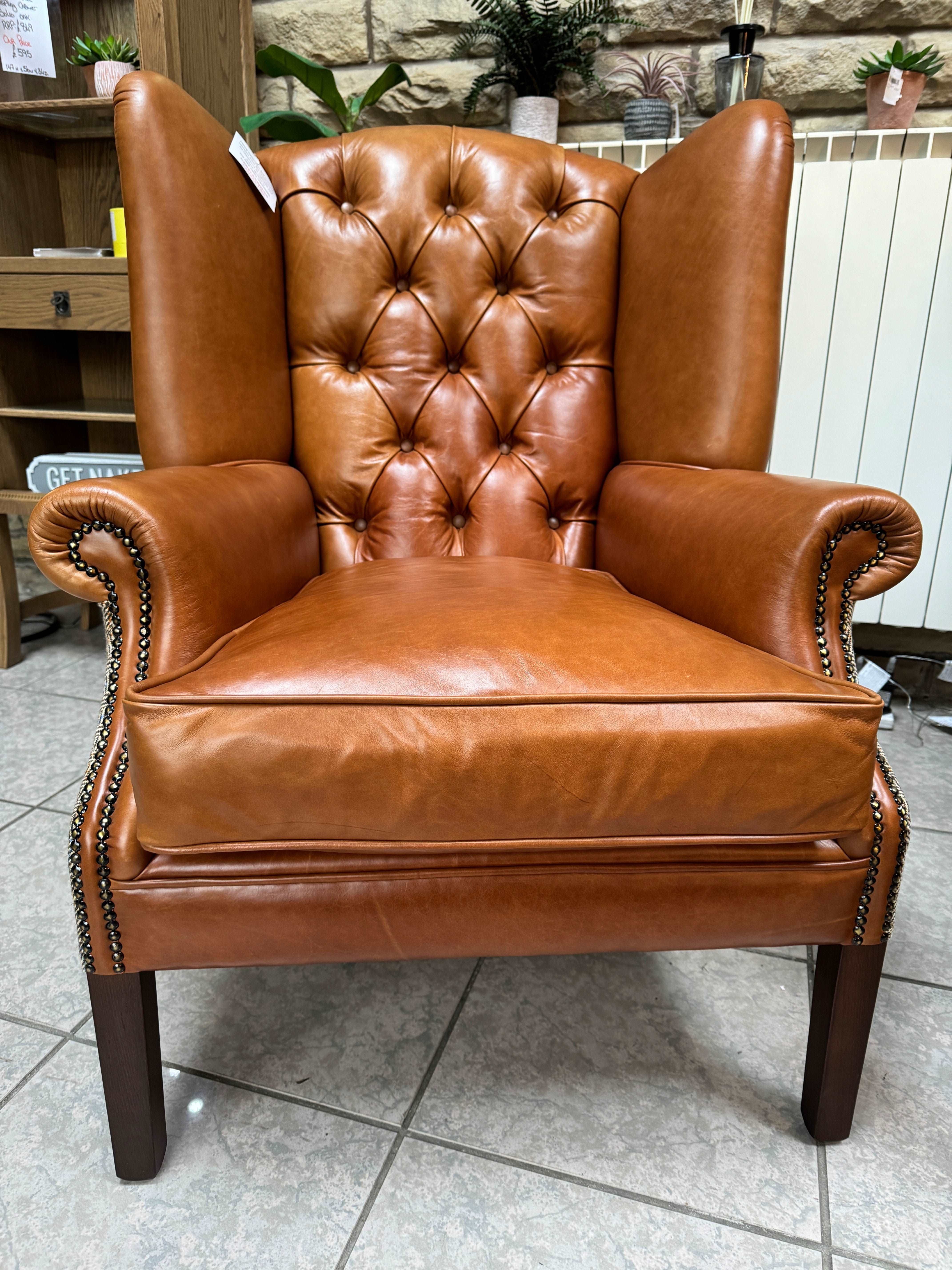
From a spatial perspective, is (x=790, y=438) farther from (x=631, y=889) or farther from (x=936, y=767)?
(x=631, y=889)

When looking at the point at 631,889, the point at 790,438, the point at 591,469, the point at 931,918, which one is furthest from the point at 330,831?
the point at 790,438

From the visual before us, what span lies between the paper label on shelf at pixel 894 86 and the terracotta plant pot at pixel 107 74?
1533mm

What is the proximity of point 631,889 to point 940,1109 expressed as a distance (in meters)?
0.46

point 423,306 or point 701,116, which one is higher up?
point 701,116

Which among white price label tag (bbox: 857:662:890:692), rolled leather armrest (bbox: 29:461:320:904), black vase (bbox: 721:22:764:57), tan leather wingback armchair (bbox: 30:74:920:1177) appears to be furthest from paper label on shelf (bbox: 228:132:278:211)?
white price label tag (bbox: 857:662:890:692)

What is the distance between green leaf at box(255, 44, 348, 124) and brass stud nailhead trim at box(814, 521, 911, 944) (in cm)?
148

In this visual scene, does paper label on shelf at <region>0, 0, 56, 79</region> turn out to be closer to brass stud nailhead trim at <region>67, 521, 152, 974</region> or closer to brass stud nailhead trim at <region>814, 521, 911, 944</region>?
brass stud nailhead trim at <region>67, 521, 152, 974</region>

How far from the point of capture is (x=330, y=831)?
2.12 ft

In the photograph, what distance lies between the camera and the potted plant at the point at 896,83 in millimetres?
1539

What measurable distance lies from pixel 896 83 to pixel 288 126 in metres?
1.19

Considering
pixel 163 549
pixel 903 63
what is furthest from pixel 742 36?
pixel 163 549

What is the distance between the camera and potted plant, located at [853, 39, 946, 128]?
154 centimetres

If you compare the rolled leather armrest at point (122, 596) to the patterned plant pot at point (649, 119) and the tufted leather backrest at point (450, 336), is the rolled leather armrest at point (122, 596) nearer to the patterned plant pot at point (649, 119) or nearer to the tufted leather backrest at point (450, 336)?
the tufted leather backrest at point (450, 336)

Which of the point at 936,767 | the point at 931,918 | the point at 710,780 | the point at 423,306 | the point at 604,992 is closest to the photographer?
the point at 710,780
